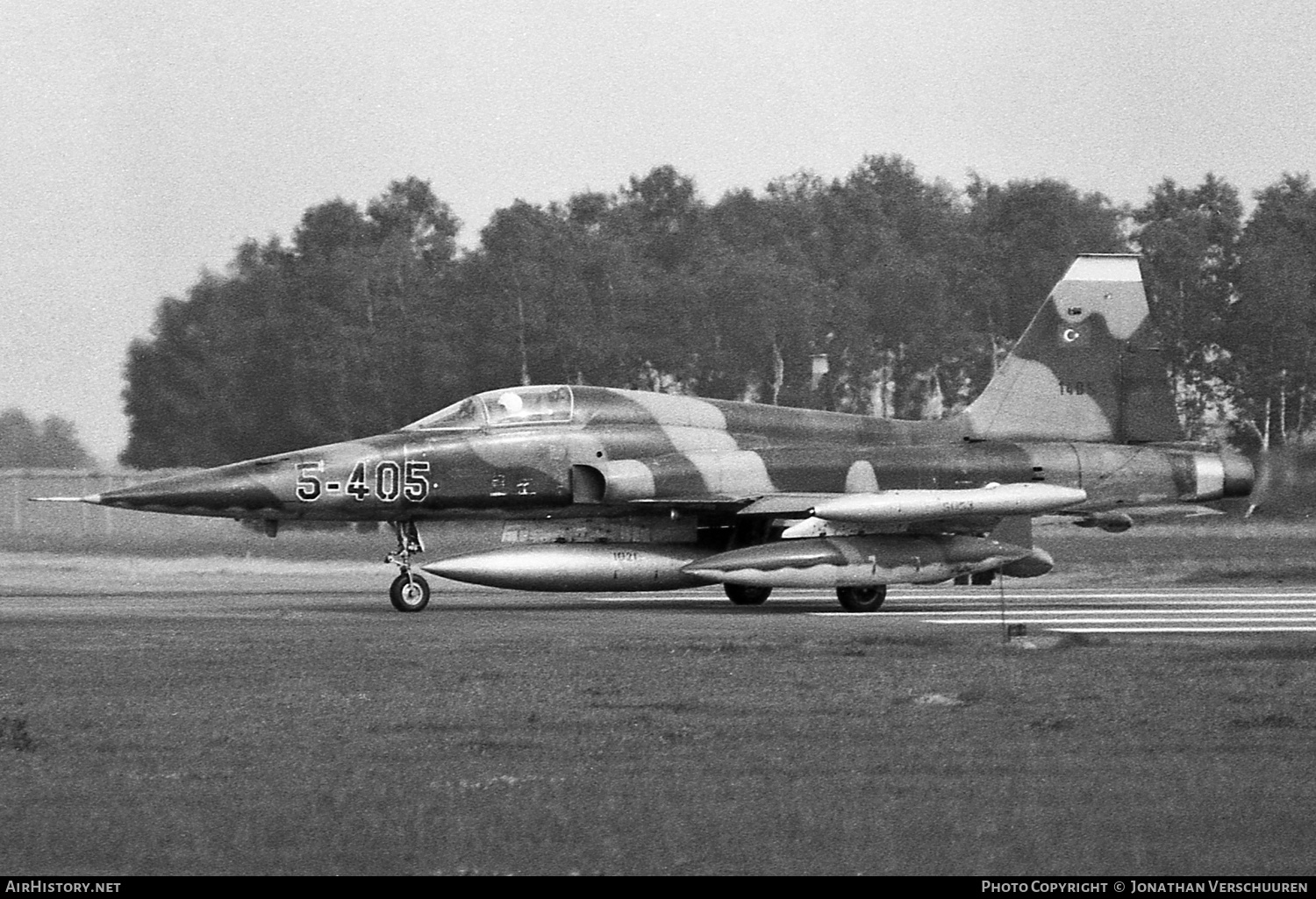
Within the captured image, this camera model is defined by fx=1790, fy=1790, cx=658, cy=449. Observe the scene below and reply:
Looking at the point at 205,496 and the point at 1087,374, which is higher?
the point at 1087,374

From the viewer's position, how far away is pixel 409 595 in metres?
17.2

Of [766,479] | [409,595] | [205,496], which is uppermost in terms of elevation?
[205,496]

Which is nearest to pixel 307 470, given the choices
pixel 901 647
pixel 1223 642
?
pixel 901 647

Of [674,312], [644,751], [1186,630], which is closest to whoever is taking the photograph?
[644,751]

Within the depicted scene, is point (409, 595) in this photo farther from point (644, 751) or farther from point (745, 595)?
point (644, 751)

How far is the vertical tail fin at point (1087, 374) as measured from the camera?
20.5 m

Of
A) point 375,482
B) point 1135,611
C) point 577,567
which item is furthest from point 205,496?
point 1135,611

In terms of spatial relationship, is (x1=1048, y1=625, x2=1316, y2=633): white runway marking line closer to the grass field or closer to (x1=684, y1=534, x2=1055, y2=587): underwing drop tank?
the grass field

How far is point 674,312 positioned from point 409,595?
2361cm

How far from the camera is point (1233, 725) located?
29.4 feet

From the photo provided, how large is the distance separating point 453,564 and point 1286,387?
26.2 meters

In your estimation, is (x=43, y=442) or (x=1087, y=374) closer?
(x=1087, y=374)

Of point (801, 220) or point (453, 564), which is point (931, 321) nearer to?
point (801, 220)

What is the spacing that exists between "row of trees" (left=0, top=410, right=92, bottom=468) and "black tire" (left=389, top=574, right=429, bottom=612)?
2102 centimetres
